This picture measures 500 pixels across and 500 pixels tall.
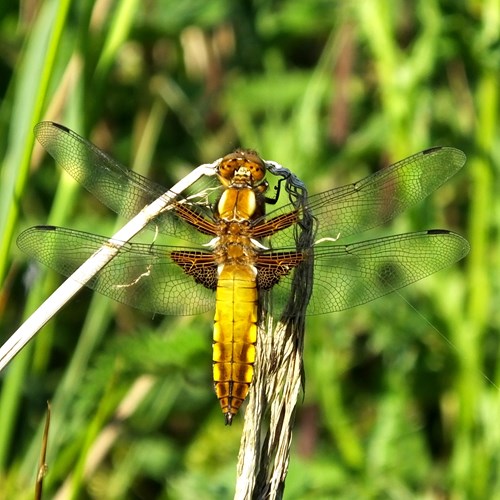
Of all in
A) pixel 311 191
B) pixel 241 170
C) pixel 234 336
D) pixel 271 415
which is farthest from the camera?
pixel 311 191

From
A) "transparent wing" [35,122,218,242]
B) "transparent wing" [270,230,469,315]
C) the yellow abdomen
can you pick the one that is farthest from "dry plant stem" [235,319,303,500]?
"transparent wing" [35,122,218,242]

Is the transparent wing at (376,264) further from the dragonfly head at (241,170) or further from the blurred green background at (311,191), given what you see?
the blurred green background at (311,191)

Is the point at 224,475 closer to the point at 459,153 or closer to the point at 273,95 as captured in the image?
the point at 459,153

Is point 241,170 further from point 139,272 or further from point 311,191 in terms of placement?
point 311,191

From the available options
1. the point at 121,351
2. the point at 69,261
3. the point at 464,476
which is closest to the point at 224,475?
the point at 121,351

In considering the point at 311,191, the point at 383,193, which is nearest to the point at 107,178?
the point at 383,193

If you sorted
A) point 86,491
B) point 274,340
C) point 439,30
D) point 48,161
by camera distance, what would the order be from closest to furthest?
1. point 274,340
2. point 439,30
3. point 86,491
4. point 48,161

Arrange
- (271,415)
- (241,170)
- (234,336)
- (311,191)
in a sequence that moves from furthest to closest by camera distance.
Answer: (311,191) → (241,170) → (234,336) → (271,415)

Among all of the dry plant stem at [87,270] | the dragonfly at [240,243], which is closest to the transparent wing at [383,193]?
the dragonfly at [240,243]
